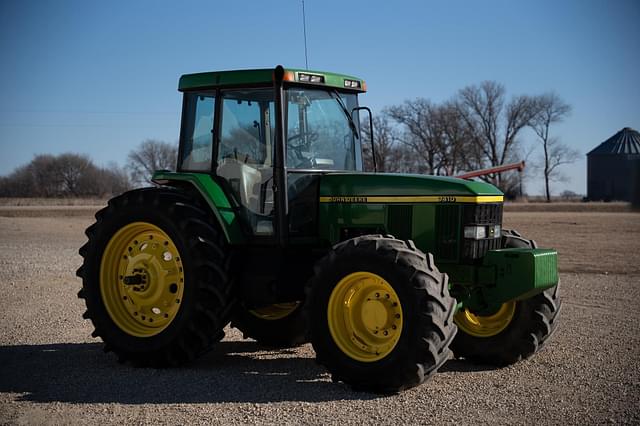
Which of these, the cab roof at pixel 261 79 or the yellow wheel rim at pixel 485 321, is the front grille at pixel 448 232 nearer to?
the yellow wheel rim at pixel 485 321

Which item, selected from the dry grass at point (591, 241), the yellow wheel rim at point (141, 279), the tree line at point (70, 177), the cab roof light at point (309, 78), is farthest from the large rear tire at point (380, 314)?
the tree line at point (70, 177)

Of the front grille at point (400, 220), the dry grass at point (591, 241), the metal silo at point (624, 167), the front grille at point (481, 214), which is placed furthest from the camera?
the dry grass at point (591, 241)

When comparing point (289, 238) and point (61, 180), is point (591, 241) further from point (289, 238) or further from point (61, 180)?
point (61, 180)

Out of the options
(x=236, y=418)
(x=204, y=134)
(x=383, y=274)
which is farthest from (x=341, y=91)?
(x=236, y=418)

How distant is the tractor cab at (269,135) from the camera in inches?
297

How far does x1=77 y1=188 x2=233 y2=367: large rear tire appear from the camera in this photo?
24.1 ft

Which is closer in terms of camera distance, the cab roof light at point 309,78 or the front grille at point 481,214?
the front grille at point 481,214

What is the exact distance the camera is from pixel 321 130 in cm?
788

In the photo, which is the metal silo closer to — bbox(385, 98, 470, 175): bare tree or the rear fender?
the rear fender

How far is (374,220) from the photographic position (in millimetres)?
7484

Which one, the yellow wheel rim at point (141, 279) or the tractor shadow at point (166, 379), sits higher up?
the yellow wheel rim at point (141, 279)

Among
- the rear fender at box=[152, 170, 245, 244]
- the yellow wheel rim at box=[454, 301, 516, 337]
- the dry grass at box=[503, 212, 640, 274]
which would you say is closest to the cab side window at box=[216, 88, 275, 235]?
the rear fender at box=[152, 170, 245, 244]

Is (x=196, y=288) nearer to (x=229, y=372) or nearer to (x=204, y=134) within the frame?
(x=229, y=372)

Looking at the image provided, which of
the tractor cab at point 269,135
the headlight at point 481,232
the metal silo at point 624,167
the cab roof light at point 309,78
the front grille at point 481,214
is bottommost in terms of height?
the headlight at point 481,232
